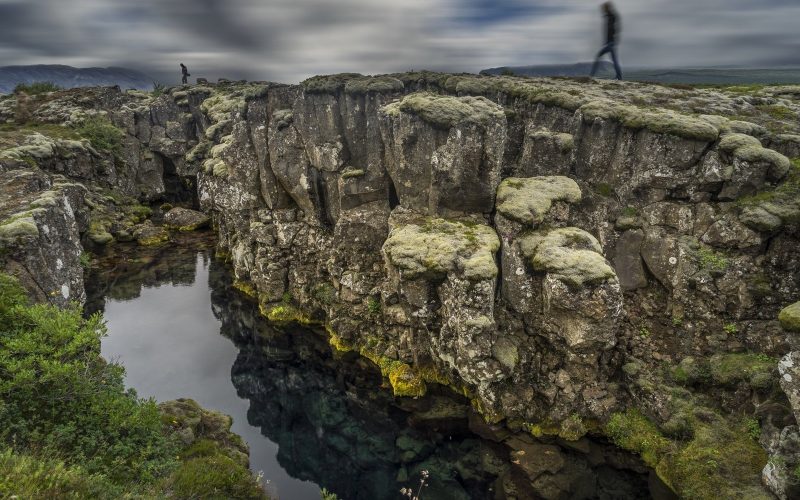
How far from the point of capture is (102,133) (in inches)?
2854

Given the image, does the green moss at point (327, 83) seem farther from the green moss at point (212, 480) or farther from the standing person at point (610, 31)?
the green moss at point (212, 480)

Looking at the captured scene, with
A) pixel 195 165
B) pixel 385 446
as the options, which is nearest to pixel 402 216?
pixel 385 446

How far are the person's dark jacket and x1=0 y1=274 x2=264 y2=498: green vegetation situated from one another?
3793 centimetres

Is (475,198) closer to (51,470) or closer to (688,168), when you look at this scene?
(688,168)

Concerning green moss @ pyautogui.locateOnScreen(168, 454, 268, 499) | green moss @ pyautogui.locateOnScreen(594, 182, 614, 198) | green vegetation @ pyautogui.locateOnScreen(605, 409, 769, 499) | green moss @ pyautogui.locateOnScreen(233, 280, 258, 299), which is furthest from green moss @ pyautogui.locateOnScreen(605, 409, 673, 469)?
green moss @ pyautogui.locateOnScreen(233, 280, 258, 299)

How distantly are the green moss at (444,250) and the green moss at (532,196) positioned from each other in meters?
2.26

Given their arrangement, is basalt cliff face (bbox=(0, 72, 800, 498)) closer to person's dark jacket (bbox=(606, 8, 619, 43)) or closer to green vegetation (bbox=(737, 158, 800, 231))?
green vegetation (bbox=(737, 158, 800, 231))

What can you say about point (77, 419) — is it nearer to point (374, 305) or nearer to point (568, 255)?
point (374, 305)

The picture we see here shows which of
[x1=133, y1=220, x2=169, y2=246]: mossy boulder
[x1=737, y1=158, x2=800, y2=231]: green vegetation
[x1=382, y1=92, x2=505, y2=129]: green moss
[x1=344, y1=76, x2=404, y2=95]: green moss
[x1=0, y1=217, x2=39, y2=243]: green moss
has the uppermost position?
[x1=344, y1=76, x2=404, y2=95]: green moss

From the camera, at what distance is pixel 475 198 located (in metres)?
32.5

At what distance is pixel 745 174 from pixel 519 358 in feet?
59.3

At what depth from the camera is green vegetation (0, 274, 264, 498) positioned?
13344 millimetres

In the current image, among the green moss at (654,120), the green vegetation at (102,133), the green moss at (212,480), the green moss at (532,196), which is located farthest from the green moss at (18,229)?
the green vegetation at (102,133)

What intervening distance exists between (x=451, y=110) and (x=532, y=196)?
8.54 metres
